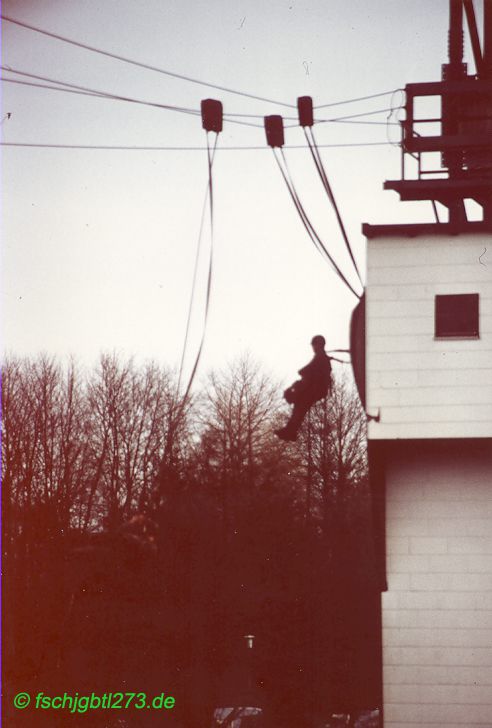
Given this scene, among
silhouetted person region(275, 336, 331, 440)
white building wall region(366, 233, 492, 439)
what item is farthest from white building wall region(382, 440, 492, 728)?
silhouetted person region(275, 336, 331, 440)

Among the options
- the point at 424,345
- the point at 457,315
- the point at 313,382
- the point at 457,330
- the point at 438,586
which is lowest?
the point at 438,586

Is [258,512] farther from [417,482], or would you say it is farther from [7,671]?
[417,482]

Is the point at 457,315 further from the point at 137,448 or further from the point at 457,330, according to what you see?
the point at 137,448

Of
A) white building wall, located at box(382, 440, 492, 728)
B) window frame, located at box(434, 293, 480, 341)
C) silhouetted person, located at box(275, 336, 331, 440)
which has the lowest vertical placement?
white building wall, located at box(382, 440, 492, 728)

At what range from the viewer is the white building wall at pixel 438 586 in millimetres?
16188

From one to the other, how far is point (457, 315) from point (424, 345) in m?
0.70

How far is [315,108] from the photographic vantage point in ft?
56.5

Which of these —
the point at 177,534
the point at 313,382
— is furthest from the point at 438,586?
the point at 177,534

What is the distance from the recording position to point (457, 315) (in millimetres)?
16938

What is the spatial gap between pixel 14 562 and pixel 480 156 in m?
24.8

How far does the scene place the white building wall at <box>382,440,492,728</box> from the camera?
53.1 ft

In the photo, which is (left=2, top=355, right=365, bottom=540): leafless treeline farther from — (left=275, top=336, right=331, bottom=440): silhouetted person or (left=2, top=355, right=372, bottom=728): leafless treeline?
(left=275, top=336, right=331, bottom=440): silhouetted person

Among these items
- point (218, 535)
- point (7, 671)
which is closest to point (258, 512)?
point (218, 535)

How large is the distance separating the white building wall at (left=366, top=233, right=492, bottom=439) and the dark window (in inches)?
4.3
